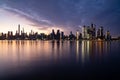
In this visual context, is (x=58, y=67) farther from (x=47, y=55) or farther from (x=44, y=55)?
(x=44, y=55)

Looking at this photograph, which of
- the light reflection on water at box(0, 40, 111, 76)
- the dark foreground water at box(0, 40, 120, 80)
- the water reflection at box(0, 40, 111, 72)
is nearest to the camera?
the dark foreground water at box(0, 40, 120, 80)

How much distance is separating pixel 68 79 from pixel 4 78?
708 centimetres

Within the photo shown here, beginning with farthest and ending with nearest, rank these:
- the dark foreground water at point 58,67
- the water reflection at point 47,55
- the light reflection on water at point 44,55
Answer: the water reflection at point 47,55, the light reflection on water at point 44,55, the dark foreground water at point 58,67

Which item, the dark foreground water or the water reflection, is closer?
the dark foreground water

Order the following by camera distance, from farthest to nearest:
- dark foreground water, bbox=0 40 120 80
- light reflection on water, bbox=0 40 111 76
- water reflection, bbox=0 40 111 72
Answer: water reflection, bbox=0 40 111 72 < light reflection on water, bbox=0 40 111 76 < dark foreground water, bbox=0 40 120 80

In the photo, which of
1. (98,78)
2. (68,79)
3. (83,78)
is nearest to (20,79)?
(68,79)

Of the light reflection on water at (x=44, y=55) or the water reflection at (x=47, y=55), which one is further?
the water reflection at (x=47, y=55)

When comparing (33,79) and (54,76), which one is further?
(54,76)

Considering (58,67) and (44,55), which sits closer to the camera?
(58,67)

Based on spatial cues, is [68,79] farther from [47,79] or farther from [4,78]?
[4,78]

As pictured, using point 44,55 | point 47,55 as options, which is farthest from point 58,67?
point 44,55

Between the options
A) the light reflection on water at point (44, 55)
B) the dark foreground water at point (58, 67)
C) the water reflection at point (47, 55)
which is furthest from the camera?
the water reflection at point (47, 55)

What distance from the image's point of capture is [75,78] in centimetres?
1836

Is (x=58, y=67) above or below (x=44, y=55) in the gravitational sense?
above
